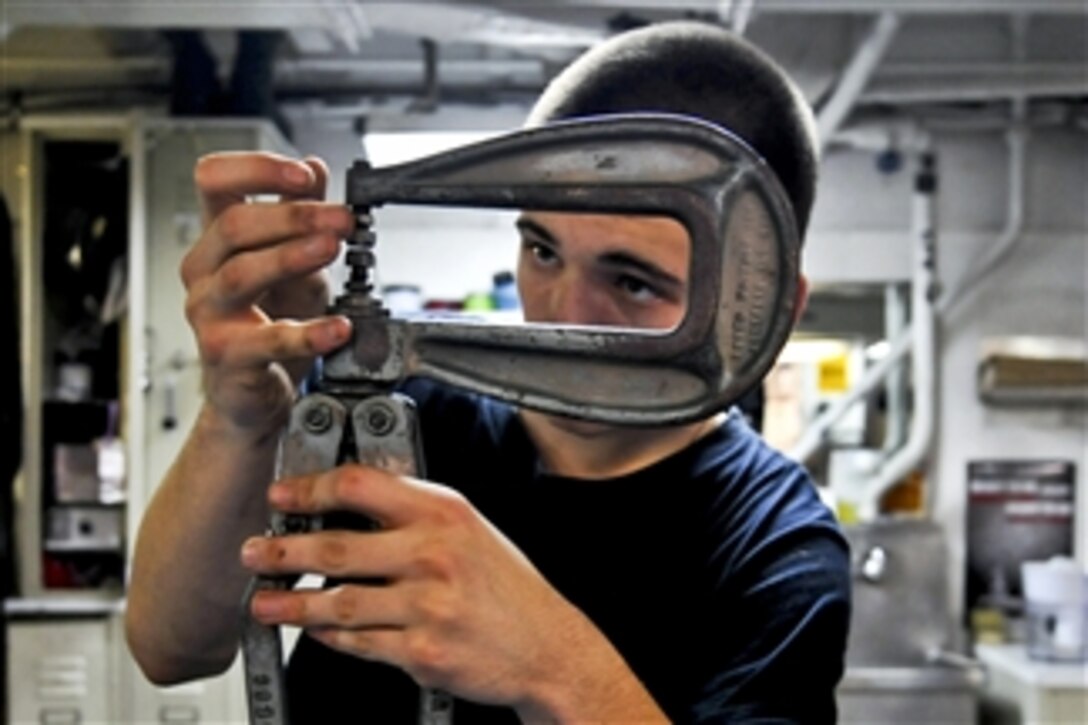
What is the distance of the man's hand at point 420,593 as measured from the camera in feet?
1.60

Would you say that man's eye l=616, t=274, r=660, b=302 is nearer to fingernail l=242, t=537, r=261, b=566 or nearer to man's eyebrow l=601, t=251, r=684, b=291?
man's eyebrow l=601, t=251, r=684, b=291

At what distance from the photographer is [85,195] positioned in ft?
9.20

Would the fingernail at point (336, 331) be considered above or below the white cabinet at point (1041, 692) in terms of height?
above

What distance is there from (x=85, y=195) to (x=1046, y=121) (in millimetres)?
2421

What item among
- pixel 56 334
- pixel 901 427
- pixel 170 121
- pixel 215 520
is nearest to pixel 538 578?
pixel 215 520

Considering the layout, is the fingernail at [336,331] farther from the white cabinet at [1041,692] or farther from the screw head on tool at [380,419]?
the white cabinet at [1041,692]

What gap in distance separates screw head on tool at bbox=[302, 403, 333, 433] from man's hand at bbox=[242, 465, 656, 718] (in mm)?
26

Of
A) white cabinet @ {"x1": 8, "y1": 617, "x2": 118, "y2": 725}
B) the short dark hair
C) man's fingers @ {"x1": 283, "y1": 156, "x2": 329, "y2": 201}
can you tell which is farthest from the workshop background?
man's fingers @ {"x1": 283, "y1": 156, "x2": 329, "y2": 201}

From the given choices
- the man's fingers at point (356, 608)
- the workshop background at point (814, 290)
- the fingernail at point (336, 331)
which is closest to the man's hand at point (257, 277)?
the fingernail at point (336, 331)

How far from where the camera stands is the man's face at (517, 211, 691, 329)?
2.41ft

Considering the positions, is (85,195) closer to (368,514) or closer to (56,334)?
(56,334)

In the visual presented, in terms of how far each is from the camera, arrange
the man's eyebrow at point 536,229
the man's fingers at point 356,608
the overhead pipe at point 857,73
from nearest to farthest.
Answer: the man's fingers at point 356,608 → the man's eyebrow at point 536,229 → the overhead pipe at point 857,73

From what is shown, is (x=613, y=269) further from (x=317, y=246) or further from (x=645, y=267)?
(x=317, y=246)

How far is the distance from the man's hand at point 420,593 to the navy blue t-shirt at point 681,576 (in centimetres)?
23
